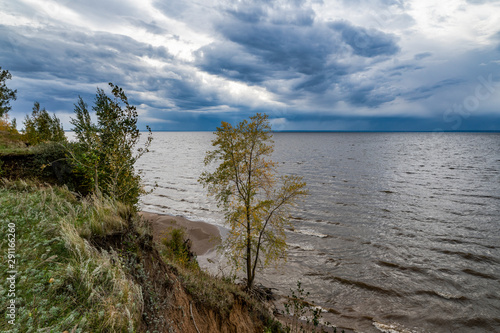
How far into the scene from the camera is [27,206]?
359 inches

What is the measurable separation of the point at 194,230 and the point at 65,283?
24.4 m

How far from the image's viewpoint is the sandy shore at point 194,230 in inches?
1013

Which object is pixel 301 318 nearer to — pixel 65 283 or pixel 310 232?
pixel 310 232

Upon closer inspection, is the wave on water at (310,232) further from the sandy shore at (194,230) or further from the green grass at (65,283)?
the green grass at (65,283)

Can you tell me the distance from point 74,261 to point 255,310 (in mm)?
10100

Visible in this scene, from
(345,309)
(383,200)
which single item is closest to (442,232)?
(383,200)

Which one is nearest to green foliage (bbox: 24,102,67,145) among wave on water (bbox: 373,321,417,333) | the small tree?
the small tree

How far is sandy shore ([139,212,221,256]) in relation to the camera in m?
25.7

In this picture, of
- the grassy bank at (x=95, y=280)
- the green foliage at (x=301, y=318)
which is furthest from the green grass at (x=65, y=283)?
the green foliage at (x=301, y=318)

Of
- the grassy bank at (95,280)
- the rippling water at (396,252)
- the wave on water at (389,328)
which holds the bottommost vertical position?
the wave on water at (389,328)

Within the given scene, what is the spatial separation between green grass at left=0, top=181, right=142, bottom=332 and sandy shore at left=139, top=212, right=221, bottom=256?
17.8 metres

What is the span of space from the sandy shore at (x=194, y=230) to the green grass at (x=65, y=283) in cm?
1781

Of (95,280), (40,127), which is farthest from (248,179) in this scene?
(40,127)

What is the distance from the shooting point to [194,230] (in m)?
29.2
